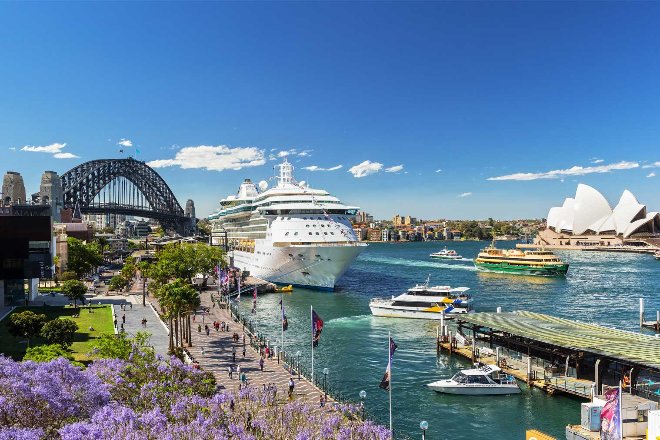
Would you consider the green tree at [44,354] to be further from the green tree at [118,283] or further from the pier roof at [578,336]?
the green tree at [118,283]

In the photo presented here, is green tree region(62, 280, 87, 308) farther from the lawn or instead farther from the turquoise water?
the turquoise water

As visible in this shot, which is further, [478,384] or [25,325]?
[25,325]

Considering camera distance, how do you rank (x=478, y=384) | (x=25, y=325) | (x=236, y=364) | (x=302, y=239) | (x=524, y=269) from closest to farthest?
(x=478, y=384) < (x=25, y=325) < (x=236, y=364) < (x=302, y=239) < (x=524, y=269)

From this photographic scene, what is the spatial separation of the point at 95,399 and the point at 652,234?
214 m

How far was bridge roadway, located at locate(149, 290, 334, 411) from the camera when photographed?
2875 centimetres

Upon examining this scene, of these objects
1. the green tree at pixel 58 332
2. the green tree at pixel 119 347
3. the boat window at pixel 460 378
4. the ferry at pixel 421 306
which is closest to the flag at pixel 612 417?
the boat window at pixel 460 378

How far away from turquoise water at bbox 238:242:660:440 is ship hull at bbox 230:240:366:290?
2.24m

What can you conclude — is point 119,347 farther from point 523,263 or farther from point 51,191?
point 51,191

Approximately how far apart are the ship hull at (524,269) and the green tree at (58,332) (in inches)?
3647

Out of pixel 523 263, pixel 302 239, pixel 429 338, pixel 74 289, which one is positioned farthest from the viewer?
pixel 523 263

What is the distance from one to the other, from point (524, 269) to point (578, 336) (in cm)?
7750

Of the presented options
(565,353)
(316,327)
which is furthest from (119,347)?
(565,353)

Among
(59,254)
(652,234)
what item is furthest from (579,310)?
(652,234)

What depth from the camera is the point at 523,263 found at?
356 ft
